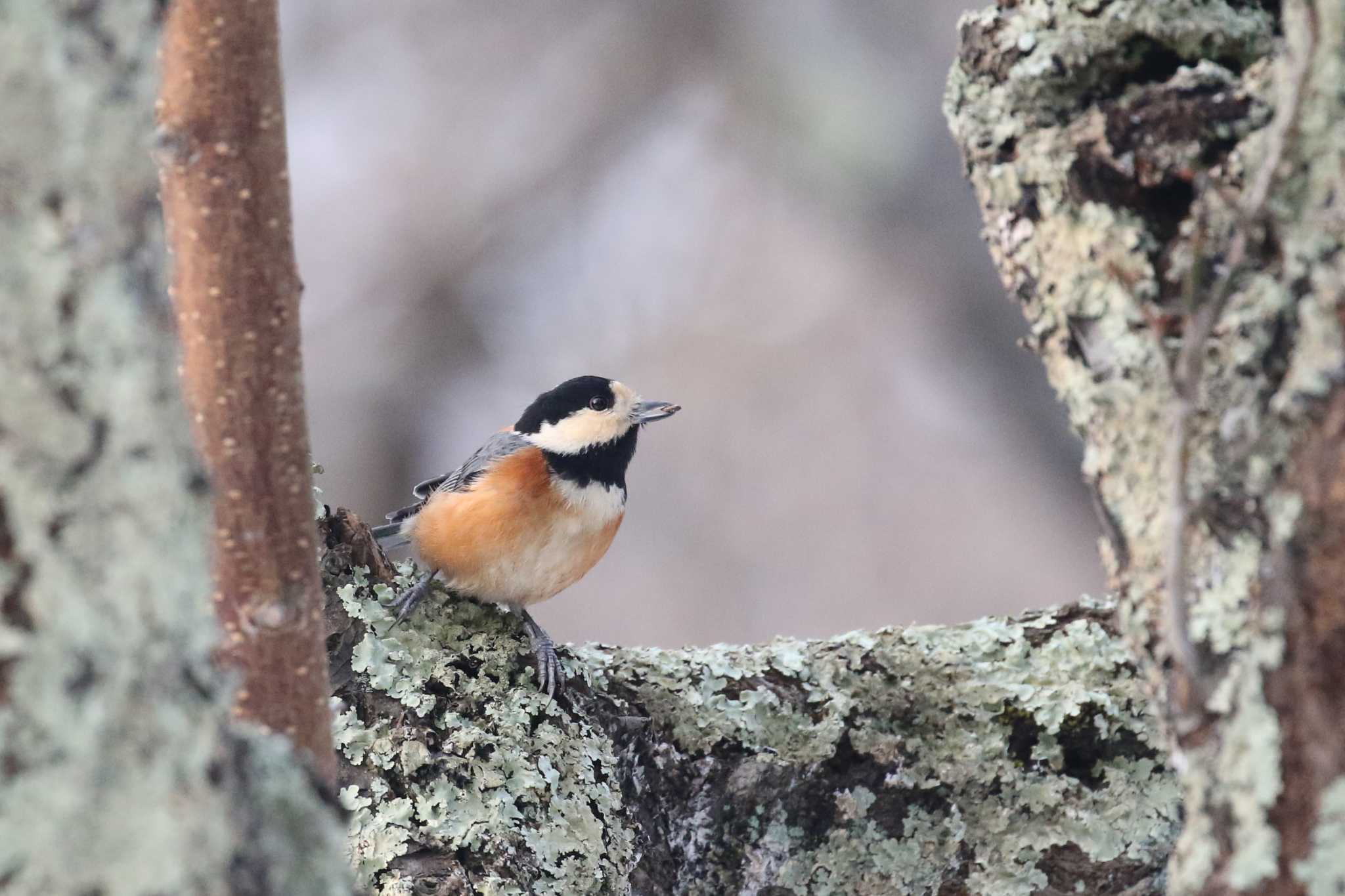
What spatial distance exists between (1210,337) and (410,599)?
1371mm

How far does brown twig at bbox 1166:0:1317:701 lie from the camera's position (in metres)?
0.84

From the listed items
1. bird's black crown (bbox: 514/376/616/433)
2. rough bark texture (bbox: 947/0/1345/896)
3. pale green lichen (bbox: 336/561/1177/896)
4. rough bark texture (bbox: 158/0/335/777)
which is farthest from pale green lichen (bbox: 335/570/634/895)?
bird's black crown (bbox: 514/376/616/433)

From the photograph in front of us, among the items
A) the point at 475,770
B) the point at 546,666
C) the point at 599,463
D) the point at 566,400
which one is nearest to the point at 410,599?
the point at 546,666

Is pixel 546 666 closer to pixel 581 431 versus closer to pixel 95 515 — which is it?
pixel 581 431

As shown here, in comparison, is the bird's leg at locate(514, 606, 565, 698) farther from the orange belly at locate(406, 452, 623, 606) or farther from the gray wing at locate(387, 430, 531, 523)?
the gray wing at locate(387, 430, 531, 523)

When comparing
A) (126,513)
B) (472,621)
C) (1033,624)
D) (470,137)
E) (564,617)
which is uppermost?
(470,137)

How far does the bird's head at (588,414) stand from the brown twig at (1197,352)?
7.12 ft

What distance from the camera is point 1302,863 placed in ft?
2.61

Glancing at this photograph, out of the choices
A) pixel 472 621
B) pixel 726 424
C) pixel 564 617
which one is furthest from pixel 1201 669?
pixel 564 617

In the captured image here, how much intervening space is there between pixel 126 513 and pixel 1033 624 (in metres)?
1.58

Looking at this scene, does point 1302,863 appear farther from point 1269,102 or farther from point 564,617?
point 564,617

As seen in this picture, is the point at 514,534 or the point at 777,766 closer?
the point at 777,766

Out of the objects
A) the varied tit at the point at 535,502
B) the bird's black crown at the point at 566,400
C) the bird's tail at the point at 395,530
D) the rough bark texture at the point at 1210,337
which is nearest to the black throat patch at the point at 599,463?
the varied tit at the point at 535,502

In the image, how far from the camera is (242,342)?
3.40 ft
